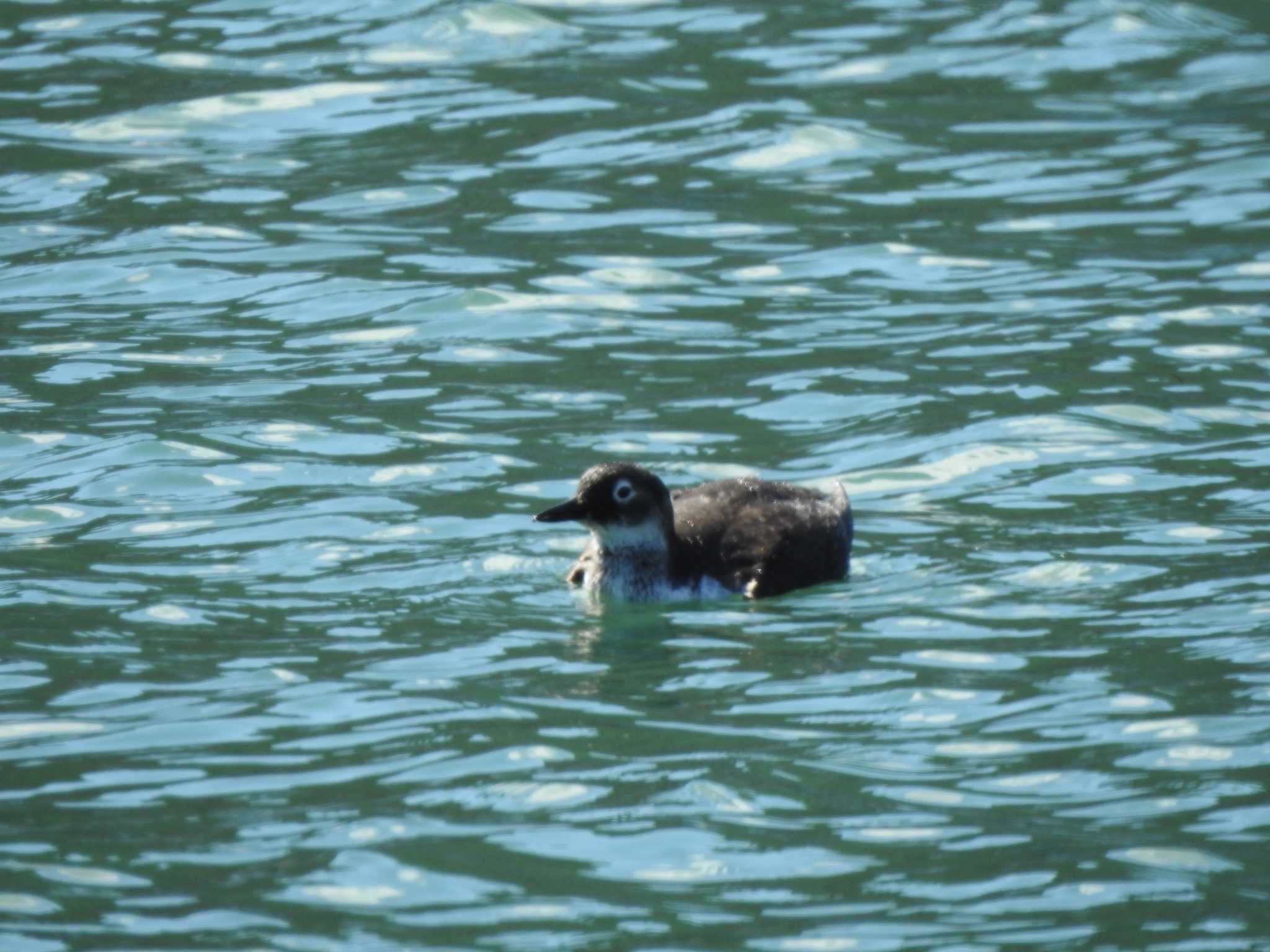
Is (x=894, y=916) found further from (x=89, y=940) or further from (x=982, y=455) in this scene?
(x=982, y=455)

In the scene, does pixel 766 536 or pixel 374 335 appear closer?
pixel 766 536

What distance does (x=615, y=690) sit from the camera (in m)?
9.66

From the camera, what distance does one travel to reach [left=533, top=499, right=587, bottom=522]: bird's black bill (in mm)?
10930

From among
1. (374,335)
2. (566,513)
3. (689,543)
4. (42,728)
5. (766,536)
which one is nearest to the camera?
(42,728)

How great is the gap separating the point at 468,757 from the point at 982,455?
4872 millimetres

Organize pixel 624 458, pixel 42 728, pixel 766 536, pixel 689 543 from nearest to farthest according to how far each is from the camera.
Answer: pixel 42 728 → pixel 766 536 → pixel 689 543 → pixel 624 458

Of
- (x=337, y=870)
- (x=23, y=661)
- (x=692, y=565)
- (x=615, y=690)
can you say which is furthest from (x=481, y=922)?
(x=692, y=565)

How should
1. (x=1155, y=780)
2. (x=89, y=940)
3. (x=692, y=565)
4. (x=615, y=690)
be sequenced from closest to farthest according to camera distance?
1. (x=89, y=940)
2. (x=1155, y=780)
3. (x=615, y=690)
4. (x=692, y=565)

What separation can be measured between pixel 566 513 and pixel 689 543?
74cm

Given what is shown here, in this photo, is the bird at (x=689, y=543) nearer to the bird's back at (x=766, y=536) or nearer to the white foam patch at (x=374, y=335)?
the bird's back at (x=766, y=536)

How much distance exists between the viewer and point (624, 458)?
1275 cm

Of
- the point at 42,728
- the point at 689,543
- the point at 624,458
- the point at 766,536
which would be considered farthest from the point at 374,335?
the point at 42,728

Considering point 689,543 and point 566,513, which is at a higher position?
point 566,513

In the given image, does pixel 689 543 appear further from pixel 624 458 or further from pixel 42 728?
pixel 42 728
